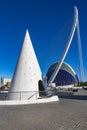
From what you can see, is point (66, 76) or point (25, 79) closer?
point (25, 79)

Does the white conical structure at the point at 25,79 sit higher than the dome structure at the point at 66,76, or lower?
lower

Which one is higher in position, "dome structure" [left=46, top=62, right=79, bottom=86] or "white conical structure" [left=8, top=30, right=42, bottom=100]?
"dome structure" [left=46, top=62, right=79, bottom=86]

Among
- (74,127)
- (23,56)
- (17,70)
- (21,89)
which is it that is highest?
(23,56)

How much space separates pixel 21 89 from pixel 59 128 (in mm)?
10084

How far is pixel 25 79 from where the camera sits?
1650 cm

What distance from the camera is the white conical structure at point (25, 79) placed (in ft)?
53.3

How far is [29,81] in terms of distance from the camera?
1661cm

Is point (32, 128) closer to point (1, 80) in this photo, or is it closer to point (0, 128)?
point (0, 128)

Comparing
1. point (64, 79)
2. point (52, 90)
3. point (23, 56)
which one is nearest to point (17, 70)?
point (23, 56)

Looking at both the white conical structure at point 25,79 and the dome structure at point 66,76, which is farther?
the dome structure at point 66,76

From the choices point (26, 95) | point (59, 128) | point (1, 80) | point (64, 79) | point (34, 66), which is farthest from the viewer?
point (1, 80)

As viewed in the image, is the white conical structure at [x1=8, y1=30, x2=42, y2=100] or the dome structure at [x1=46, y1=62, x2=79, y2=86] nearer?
the white conical structure at [x1=8, y1=30, x2=42, y2=100]

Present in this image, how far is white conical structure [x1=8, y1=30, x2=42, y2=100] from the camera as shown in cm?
1624

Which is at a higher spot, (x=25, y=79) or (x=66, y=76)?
(x=66, y=76)
